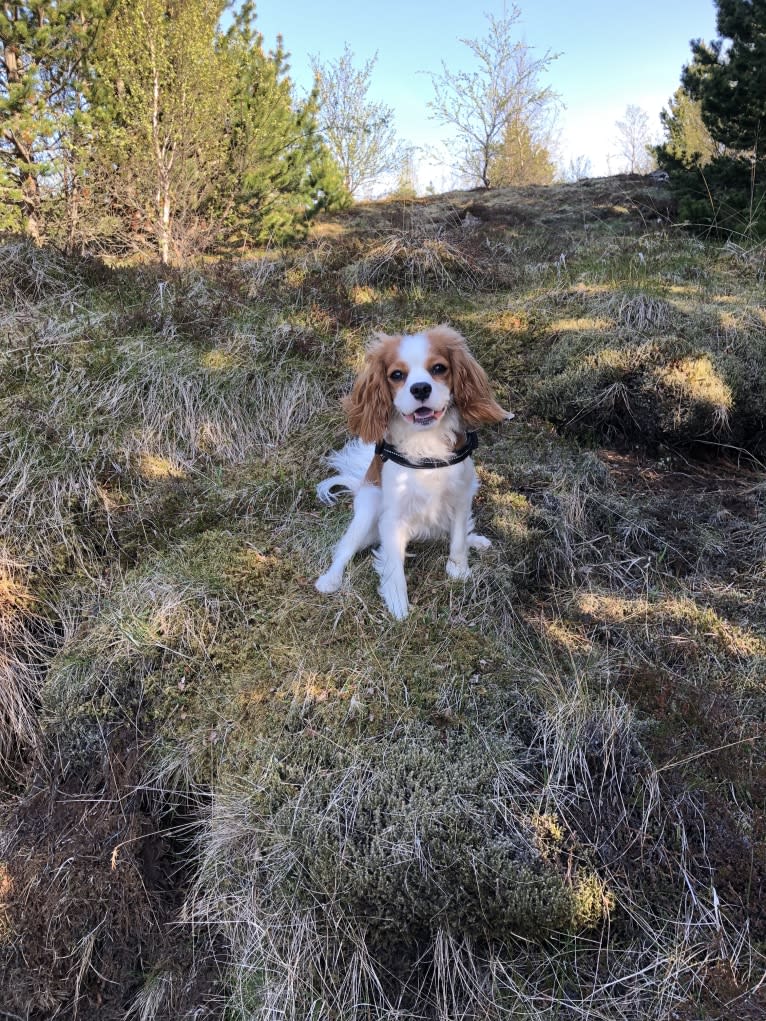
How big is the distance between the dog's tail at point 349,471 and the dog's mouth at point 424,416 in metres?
0.82

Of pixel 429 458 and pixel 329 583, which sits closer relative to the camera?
pixel 429 458

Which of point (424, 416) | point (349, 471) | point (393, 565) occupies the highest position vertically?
point (424, 416)

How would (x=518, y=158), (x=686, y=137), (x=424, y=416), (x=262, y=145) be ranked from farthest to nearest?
1. (x=518, y=158)
2. (x=686, y=137)
3. (x=262, y=145)
4. (x=424, y=416)

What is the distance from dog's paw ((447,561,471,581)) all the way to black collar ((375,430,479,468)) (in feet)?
1.49

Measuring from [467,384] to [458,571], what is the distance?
80 cm

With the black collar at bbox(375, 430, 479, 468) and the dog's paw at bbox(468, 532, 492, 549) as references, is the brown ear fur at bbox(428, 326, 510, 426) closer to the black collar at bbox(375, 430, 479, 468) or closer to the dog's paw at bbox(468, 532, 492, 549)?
the black collar at bbox(375, 430, 479, 468)

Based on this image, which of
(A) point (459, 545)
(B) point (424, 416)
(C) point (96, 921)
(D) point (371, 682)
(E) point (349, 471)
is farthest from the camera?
(E) point (349, 471)

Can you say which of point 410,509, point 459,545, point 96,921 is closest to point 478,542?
point 459,545

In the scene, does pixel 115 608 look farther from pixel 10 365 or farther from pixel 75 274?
pixel 75 274

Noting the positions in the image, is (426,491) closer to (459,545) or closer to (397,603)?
(459,545)

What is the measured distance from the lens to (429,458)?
2408 mm

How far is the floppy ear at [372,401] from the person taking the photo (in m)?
2.36

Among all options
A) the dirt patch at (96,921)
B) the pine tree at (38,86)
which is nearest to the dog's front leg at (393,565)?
the dirt patch at (96,921)

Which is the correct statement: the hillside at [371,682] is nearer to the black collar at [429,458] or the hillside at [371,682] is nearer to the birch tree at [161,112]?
the black collar at [429,458]
